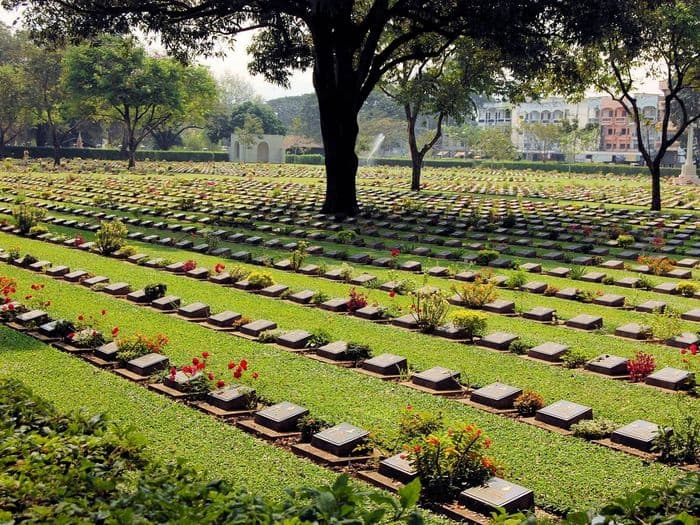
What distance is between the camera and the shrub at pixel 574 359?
7156 mm

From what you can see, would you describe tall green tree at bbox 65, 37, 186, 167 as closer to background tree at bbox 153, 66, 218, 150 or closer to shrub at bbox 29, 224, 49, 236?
background tree at bbox 153, 66, 218, 150

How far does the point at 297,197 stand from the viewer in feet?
81.5

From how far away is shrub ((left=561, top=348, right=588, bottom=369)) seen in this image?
716cm

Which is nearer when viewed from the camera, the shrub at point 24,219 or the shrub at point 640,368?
the shrub at point 640,368

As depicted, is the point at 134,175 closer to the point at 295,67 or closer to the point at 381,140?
the point at 295,67

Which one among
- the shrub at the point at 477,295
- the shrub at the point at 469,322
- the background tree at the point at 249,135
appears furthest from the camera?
the background tree at the point at 249,135

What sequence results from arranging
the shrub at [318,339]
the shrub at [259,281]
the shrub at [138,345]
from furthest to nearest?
the shrub at [259,281] < the shrub at [318,339] < the shrub at [138,345]

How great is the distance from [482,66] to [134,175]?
1914cm

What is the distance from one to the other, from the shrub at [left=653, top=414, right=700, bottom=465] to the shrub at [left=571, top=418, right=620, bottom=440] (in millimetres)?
377

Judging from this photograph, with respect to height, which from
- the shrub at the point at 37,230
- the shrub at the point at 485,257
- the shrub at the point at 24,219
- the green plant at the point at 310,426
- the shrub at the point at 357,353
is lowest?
the green plant at the point at 310,426

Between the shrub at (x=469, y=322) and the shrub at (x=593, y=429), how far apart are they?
8.56 ft

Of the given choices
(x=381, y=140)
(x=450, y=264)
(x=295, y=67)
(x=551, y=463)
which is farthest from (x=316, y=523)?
(x=381, y=140)

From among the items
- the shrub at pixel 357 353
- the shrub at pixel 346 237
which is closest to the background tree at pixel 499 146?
the shrub at pixel 346 237

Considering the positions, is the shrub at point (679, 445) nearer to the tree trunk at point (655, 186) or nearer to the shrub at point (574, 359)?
the shrub at point (574, 359)
